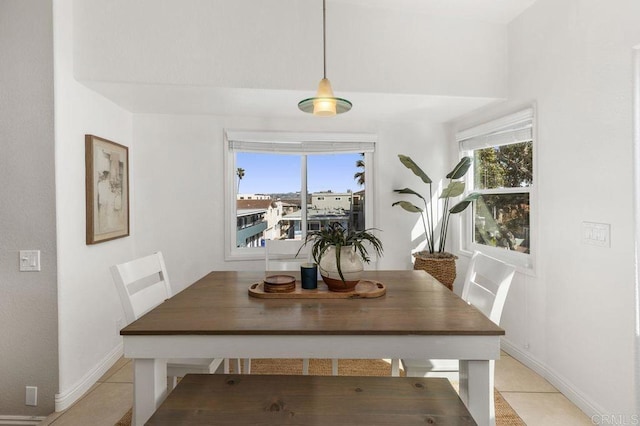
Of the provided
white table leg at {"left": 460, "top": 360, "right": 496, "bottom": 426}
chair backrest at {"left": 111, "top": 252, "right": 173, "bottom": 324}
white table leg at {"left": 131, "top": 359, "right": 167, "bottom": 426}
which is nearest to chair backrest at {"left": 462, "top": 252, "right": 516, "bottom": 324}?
white table leg at {"left": 460, "top": 360, "right": 496, "bottom": 426}

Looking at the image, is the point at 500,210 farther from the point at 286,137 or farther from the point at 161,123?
the point at 161,123

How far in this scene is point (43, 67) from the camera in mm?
2088

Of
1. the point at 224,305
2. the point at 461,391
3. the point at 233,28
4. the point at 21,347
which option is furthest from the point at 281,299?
the point at 233,28

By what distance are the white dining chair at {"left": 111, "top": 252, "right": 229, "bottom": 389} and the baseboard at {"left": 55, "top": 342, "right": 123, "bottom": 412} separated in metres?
0.79

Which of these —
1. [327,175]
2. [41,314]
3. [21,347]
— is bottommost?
[21,347]

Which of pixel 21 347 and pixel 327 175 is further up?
pixel 327 175

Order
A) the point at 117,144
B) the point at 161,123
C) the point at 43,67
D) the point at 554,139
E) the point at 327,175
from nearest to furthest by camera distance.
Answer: the point at 43,67
the point at 554,139
the point at 117,144
the point at 161,123
the point at 327,175

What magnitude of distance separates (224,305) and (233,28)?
1.98 metres

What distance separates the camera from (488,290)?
1797 mm

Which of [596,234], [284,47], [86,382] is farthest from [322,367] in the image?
[284,47]

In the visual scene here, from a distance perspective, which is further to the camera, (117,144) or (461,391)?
(117,144)

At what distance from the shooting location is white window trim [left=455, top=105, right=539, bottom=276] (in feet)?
8.53

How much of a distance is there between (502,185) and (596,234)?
3.66 ft

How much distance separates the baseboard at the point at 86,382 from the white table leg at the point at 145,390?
1226 mm
